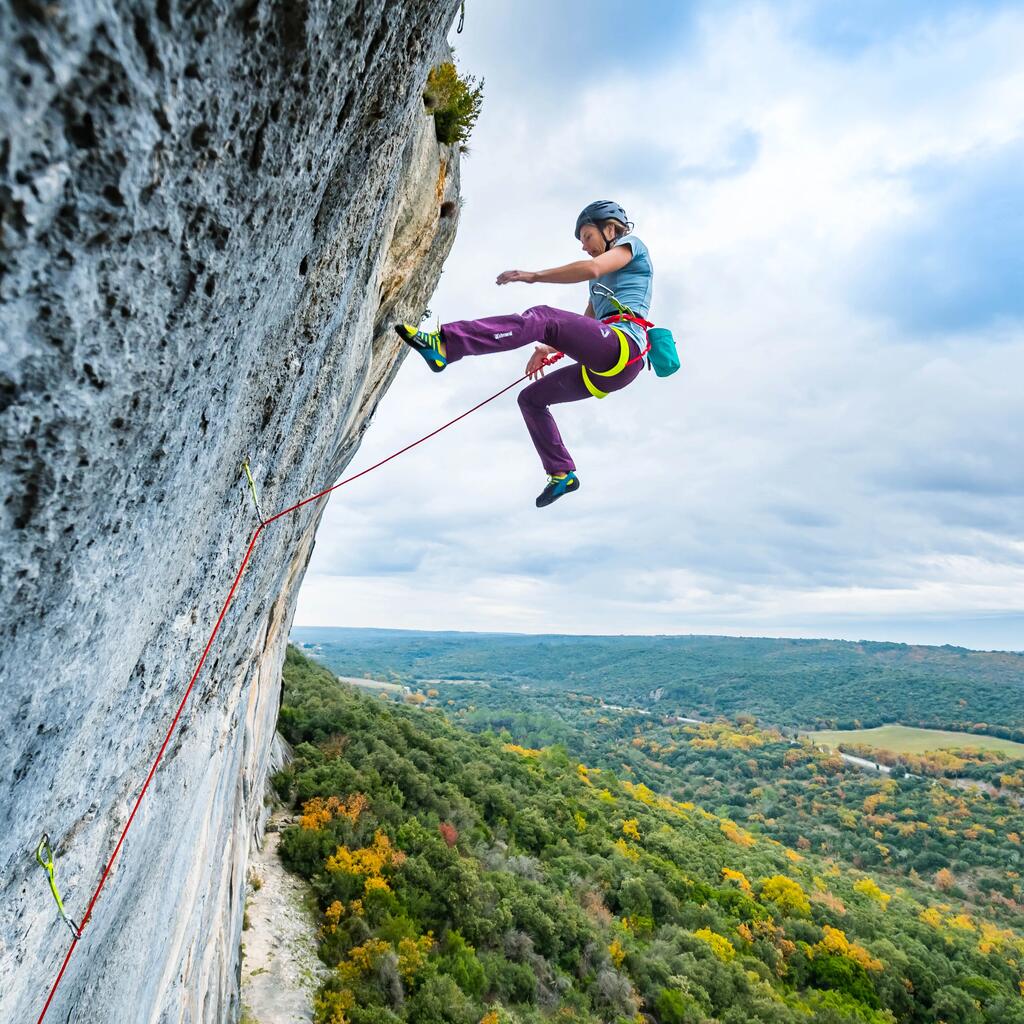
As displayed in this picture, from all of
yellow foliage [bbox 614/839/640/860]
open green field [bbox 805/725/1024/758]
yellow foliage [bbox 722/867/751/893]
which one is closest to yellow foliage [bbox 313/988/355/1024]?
yellow foliage [bbox 614/839/640/860]

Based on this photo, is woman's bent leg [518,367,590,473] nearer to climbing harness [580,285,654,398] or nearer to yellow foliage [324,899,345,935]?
climbing harness [580,285,654,398]

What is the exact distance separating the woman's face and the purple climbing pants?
0.73 m

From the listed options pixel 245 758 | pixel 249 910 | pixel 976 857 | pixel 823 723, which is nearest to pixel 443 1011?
pixel 249 910

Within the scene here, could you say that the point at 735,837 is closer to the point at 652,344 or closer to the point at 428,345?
the point at 652,344

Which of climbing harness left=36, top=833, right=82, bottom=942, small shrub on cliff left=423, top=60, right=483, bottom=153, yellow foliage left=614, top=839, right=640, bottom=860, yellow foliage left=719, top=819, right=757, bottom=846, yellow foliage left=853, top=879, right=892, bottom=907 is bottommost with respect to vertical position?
yellow foliage left=853, top=879, right=892, bottom=907

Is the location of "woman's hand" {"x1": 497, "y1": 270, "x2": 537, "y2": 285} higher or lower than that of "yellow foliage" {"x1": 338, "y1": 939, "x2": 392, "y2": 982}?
higher

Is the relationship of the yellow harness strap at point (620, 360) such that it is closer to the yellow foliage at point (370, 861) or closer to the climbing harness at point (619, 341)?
the climbing harness at point (619, 341)

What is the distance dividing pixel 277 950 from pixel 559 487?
11.0m

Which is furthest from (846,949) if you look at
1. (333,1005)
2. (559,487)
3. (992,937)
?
(559,487)

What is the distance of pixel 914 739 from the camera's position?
109m

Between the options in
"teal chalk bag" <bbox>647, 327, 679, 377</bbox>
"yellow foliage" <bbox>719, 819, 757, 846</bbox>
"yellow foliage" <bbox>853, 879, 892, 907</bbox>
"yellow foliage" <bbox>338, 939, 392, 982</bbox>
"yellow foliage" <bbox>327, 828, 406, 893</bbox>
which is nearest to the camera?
"teal chalk bag" <bbox>647, 327, 679, 377</bbox>

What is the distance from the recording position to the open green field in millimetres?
97812

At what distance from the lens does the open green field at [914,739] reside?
321ft

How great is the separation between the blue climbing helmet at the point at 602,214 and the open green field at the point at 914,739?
11432cm
